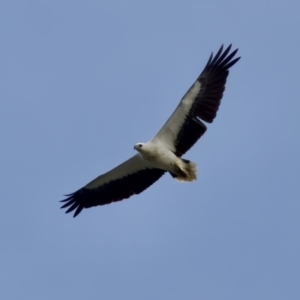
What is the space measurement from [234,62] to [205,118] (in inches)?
61.6

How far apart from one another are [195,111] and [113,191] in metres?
3.16

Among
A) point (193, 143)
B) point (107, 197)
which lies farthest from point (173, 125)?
point (107, 197)

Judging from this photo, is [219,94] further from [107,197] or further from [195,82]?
[107,197]

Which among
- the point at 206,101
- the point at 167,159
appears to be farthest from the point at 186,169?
the point at 206,101

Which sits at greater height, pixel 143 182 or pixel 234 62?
pixel 234 62

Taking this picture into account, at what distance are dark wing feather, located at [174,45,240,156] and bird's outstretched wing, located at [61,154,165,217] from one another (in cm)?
122

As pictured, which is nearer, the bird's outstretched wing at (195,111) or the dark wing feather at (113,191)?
the bird's outstretched wing at (195,111)

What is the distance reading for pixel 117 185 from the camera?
2856 centimetres

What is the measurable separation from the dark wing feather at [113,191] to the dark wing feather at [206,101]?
131 centimetres

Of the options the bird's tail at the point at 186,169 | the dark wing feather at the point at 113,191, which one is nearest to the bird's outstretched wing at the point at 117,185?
the dark wing feather at the point at 113,191

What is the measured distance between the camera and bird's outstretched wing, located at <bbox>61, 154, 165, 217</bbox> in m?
28.1

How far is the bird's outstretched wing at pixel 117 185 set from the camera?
92.3ft

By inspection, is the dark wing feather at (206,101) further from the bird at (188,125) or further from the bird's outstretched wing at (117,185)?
the bird's outstretched wing at (117,185)

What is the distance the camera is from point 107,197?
28.8m
